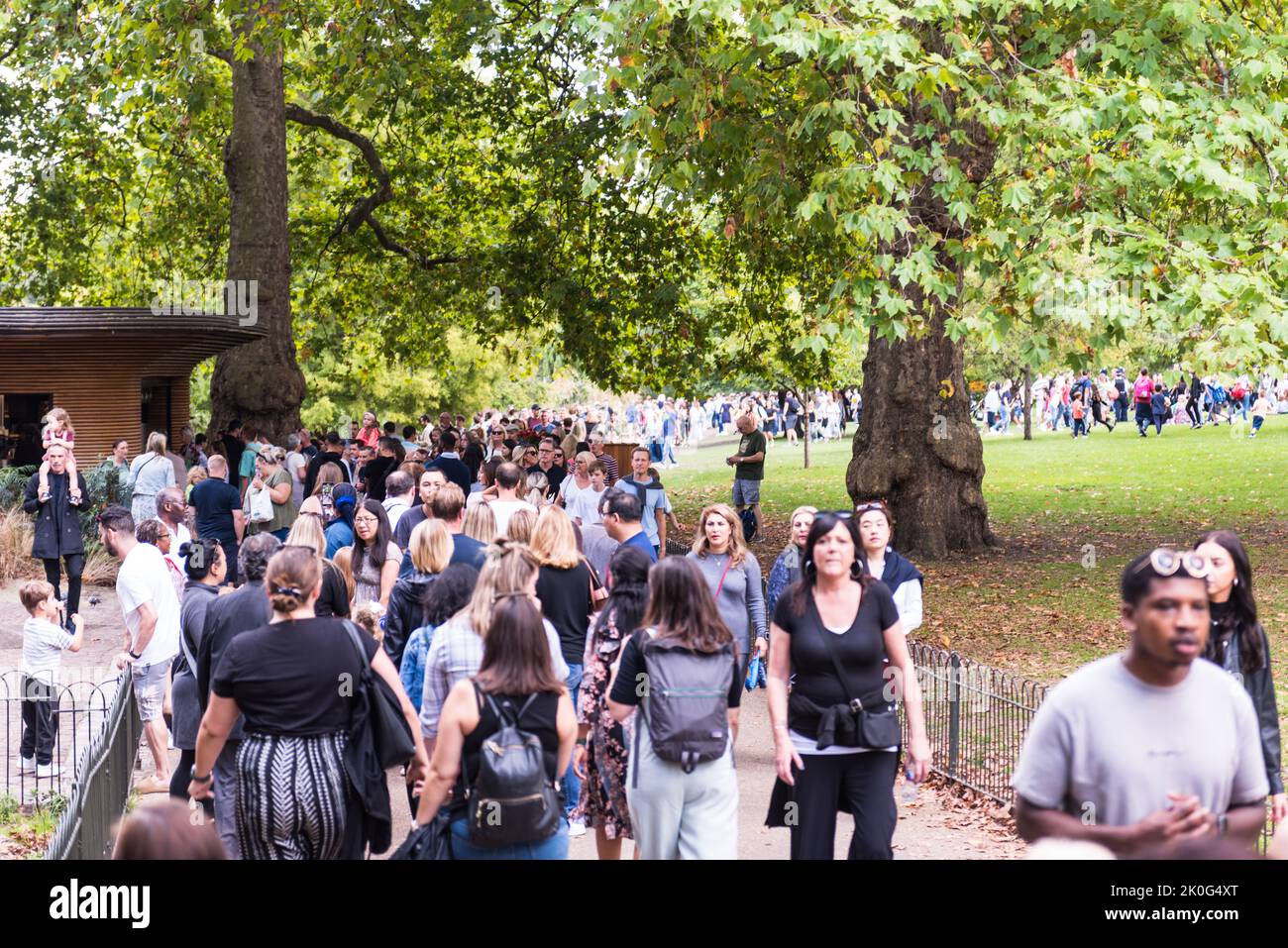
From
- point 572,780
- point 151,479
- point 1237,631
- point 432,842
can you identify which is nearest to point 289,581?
point 432,842

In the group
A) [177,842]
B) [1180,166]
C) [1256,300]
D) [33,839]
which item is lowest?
[33,839]

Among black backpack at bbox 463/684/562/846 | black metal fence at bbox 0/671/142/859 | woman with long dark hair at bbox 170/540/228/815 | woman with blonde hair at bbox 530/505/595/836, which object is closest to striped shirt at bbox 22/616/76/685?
black metal fence at bbox 0/671/142/859

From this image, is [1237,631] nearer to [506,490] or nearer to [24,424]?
[506,490]

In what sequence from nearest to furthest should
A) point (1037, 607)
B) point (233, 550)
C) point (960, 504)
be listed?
point (233, 550) → point (1037, 607) → point (960, 504)

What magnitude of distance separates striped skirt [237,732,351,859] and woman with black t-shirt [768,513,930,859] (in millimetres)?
1829

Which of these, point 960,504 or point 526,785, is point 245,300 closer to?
point 960,504

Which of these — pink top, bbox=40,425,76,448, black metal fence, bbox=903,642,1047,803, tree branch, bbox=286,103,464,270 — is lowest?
black metal fence, bbox=903,642,1047,803

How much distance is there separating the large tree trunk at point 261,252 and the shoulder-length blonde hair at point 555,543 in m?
14.8

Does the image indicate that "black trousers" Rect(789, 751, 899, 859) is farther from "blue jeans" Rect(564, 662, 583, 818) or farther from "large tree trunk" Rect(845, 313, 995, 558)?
"large tree trunk" Rect(845, 313, 995, 558)

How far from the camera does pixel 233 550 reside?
45.5 ft

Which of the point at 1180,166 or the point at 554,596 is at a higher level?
the point at 1180,166

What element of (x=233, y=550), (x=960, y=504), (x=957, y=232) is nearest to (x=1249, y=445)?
(x=960, y=504)

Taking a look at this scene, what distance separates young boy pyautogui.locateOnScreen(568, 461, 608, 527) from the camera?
13.2 m

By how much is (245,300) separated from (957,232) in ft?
37.2
